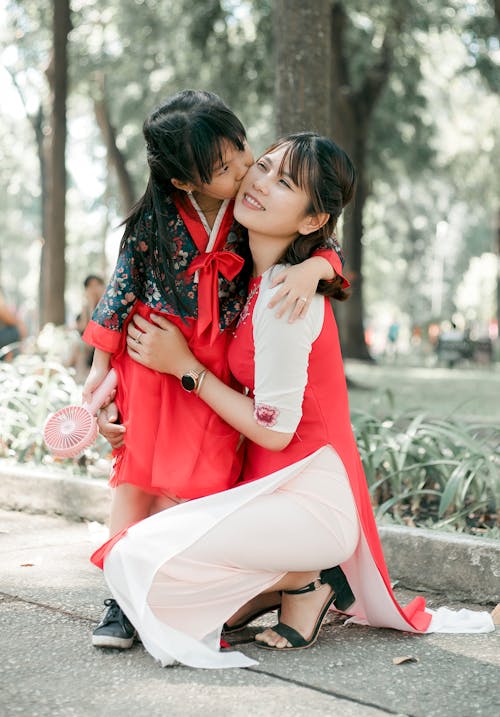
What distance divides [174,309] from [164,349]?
0.15m

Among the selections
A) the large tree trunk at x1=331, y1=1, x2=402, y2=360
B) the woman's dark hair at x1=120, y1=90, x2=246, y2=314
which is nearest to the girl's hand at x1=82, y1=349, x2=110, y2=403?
the woman's dark hair at x1=120, y1=90, x2=246, y2=314

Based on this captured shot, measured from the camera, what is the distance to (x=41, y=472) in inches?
222

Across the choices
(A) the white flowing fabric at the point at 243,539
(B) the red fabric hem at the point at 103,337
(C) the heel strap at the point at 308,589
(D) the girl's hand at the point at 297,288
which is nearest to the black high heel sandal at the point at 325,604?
(C) the heel strap at the point at 308,589

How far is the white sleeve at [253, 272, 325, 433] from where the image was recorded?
2.93m

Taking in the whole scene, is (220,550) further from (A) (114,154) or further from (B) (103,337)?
(A) (114,154)

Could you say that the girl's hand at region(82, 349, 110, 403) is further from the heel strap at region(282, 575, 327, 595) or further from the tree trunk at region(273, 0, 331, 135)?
the tree trunk at region(273, 0, 331, 135)

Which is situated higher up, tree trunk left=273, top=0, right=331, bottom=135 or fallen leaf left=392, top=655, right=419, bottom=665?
tree trunk left=273, top=0, right=331, bottom=135

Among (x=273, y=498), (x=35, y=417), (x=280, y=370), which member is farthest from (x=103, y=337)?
(x=35, y=417)

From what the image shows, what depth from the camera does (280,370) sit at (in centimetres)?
292

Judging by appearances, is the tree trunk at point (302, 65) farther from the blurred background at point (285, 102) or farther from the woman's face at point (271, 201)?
the woman's face at point (271, 201)

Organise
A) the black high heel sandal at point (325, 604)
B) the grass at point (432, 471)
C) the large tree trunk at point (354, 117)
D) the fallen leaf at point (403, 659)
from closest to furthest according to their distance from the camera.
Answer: the fallen leaf at point (403, 659) → the black high heel sandal at point (325, 604) → the grass at point (432, 471) → the large tree trunk at point (354, 117)

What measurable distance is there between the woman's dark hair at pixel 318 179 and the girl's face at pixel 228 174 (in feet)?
0.41

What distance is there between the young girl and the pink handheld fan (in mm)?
64

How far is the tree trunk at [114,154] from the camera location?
2227cm
